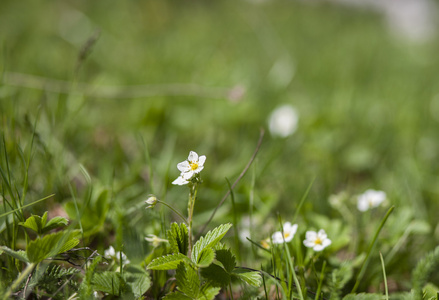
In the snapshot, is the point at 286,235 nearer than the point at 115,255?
No

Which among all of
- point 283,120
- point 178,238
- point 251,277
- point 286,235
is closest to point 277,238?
point 286,235

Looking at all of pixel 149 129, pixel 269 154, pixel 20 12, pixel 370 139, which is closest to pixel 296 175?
pixel 269 154

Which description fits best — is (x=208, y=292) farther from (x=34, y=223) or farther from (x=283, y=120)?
(x=283, y=120)

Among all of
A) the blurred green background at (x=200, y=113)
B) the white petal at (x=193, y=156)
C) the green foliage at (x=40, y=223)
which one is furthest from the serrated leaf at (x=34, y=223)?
the white petal at (x=193, y=156)

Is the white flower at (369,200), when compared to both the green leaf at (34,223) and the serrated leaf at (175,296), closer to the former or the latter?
the serrated leaf at (175,296)

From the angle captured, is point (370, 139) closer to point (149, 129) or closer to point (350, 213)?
point (350, 213)

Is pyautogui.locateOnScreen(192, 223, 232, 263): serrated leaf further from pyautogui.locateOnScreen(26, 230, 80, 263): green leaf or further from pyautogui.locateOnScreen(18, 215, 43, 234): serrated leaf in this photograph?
pyautogui.locateOnScreen(18, 215, 43, 234): serrated leaf
